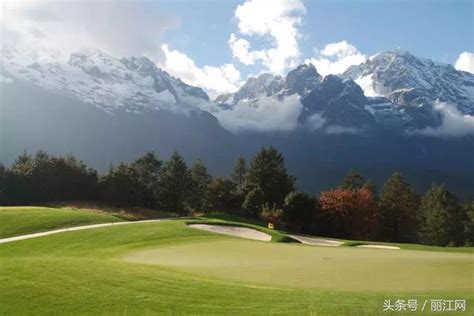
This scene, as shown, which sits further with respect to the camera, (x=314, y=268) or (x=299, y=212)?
(x=299, y=212)

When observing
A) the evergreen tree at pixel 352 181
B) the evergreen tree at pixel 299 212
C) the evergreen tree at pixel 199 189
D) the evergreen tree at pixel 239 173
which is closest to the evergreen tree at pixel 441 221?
the evergreen tree at pixel 352 181

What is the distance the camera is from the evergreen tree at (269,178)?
85.1 meters

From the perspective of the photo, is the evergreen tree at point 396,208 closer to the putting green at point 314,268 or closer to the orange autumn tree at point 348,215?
the orange autumn tree at point 348,215

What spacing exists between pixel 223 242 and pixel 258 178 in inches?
2056

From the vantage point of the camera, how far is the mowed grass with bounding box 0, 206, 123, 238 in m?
37.5

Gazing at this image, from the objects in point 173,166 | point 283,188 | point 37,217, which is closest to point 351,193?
point 283,188

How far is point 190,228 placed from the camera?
4038cm

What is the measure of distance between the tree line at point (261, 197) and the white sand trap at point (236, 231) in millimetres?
26830

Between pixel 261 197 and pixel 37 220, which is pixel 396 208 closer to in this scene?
pixel 261 197

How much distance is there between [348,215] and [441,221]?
50.7 ft

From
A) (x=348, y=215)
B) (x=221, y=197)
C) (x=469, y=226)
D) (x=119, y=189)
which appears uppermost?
(x=221, y=197)

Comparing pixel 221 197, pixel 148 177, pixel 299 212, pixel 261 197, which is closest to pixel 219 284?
pixel 299 212

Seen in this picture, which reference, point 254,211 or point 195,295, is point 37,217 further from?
point 254,211

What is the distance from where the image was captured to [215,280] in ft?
58.6
